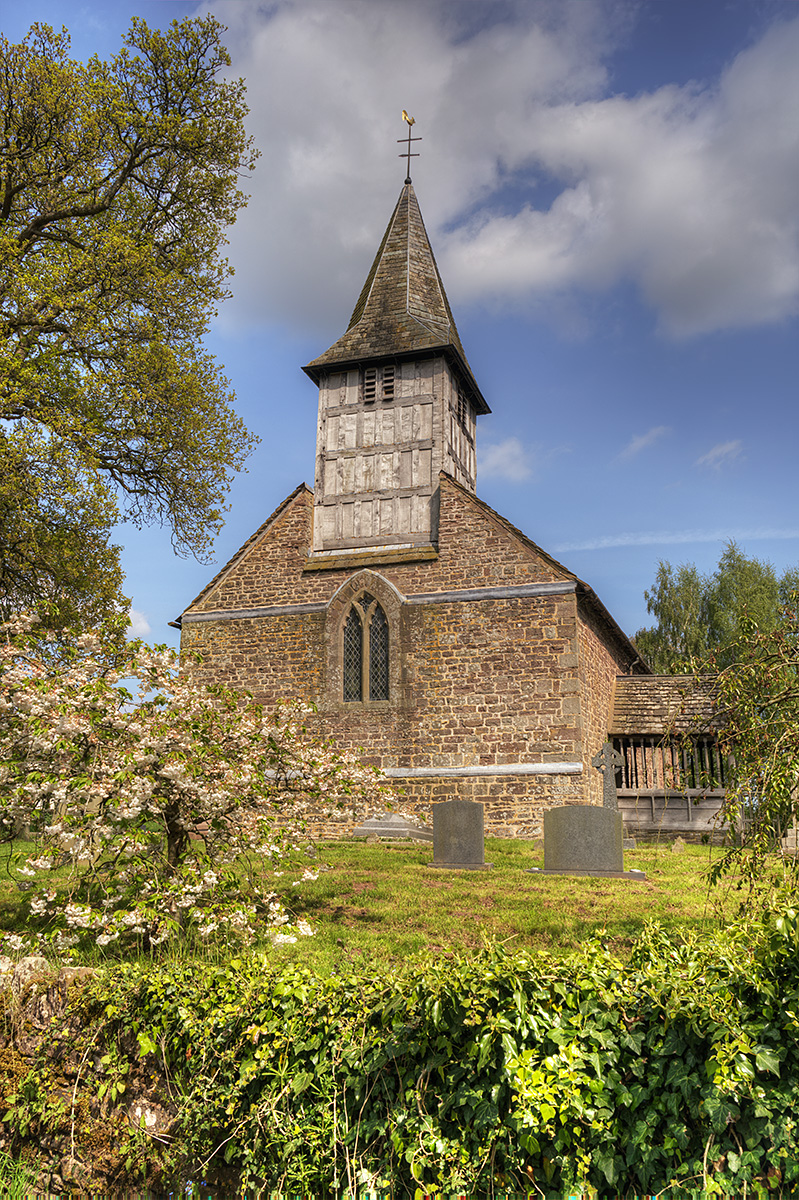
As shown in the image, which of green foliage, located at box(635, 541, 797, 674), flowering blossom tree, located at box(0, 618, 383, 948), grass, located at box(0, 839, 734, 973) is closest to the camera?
flowering blossom tree, located at box(0, 618, 383, 948)

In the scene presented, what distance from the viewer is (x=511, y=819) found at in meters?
16.5

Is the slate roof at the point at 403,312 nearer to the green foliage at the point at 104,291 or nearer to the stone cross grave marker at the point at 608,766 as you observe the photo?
the green foliage at the point at 104,291

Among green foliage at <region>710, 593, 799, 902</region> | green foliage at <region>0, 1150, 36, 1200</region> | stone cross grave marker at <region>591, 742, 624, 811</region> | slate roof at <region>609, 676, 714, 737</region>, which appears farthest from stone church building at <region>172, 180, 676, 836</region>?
green foliage at <region>0, 1150, 36, 1200</region>

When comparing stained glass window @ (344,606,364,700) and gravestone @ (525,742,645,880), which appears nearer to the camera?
gravestone @ (525,742,645,880)

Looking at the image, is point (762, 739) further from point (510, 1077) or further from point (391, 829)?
point (391, 829)

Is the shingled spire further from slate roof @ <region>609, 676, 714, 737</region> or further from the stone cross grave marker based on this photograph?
slate roof @ <region>609, 676, 714, 737</region>

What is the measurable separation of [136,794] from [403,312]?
54.8ft

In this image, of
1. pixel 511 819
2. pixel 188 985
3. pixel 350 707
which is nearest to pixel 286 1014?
pixel 188 985

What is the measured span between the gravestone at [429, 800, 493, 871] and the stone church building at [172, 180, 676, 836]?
4.26 meters

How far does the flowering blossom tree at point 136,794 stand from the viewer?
24.2 ft

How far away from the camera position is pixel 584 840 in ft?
38.1

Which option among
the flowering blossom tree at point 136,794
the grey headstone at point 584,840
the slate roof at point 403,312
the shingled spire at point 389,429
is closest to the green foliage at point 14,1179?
the flowering blossom tree at point 136,794

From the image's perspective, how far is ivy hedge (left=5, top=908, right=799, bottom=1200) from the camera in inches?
153

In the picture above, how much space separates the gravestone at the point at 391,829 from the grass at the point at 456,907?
2901 mm
